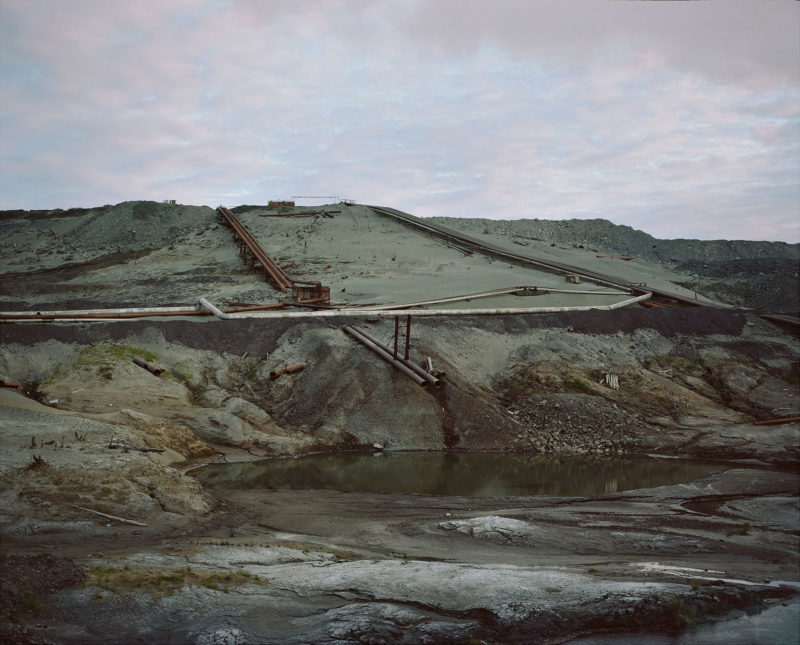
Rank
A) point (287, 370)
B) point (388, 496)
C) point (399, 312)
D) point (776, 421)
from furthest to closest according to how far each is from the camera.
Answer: point (399, 312), point (287, 370), point (776, 421), point (388, 496)

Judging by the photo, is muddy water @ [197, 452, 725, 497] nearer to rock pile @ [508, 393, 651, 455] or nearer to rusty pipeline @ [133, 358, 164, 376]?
rock pile @ [508, 393, 651, 455]

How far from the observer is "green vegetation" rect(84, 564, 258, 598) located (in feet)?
27.3

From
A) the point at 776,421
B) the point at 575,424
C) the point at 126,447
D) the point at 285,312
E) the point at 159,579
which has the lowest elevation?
the point at 159,579

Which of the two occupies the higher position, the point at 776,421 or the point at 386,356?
the point at 386,356

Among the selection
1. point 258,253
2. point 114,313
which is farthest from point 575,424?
point 258,253

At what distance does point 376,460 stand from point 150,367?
7286mm

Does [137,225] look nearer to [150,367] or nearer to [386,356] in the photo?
[150,367]

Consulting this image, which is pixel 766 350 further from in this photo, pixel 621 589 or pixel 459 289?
pixel 621 589

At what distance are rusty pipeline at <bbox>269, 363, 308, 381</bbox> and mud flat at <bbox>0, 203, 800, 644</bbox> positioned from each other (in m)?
0.40

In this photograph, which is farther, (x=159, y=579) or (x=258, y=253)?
(x=258, y=253)

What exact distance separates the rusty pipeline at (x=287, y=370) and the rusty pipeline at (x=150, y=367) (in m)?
3.17

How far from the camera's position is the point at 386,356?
21281 millimetres

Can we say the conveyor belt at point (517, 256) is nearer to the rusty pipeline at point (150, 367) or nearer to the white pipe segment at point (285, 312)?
the white pipe segment at point (285, 312)

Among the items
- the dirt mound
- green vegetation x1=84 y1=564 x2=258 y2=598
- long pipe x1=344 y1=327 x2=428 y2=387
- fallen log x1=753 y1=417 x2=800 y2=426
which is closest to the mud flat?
green vegetation x1=84 y1=564 x2=258 y2=598
